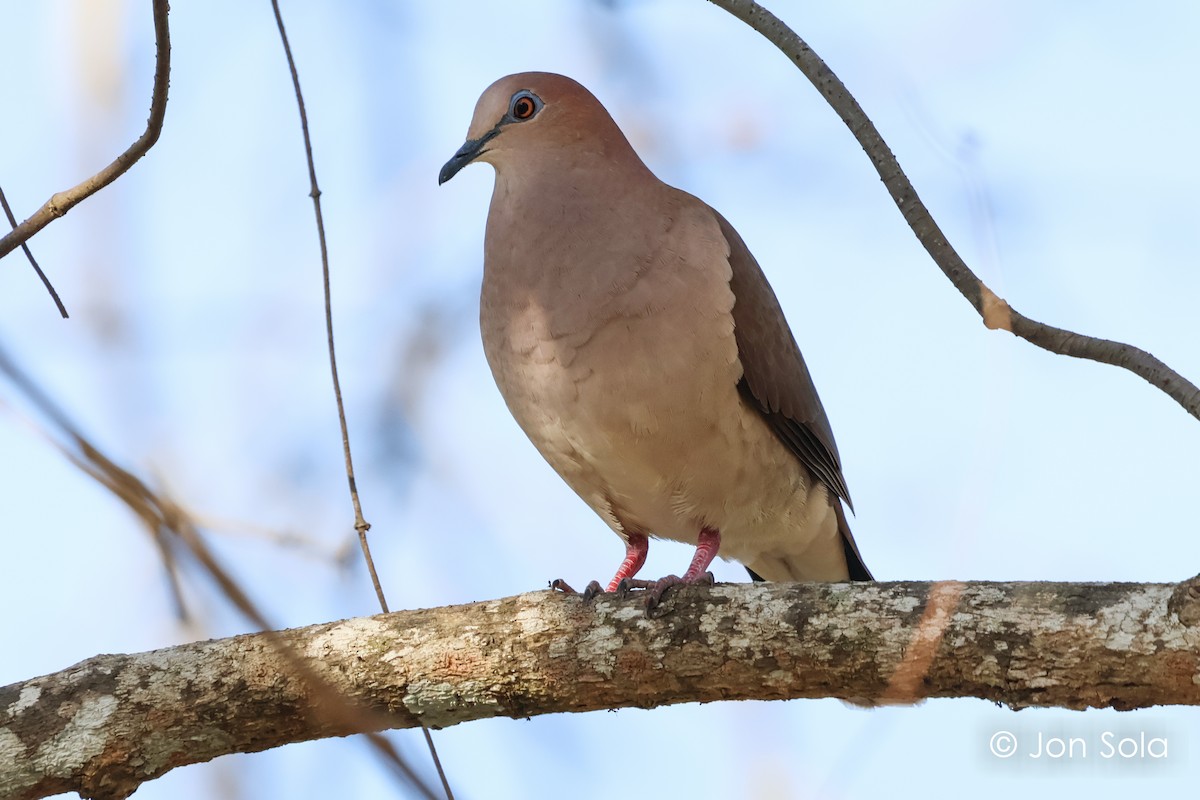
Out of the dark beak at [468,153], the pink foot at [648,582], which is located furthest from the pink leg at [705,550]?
the dark beak at [468,153]

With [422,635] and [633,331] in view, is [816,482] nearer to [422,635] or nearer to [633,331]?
[633,331]

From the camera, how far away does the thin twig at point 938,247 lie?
221 centimetres

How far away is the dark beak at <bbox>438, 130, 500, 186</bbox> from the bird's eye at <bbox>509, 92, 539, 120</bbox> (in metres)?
0.08

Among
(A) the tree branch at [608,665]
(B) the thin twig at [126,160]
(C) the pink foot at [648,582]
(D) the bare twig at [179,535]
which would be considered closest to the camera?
(D) the bare twig at [179,535]

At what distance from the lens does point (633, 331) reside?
3.44 metres

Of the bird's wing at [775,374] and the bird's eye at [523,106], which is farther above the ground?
the bird's eye at [523,106]

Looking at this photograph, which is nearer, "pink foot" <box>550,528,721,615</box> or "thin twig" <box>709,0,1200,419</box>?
"thin twig" <box>709,0,1200,419</box>

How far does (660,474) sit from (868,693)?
3.47 ft

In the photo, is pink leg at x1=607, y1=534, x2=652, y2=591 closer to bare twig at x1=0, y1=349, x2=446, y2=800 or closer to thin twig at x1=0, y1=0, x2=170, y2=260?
thin twig at x1=0, y1=0, x2=170, y2=260

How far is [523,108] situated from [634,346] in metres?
0.99

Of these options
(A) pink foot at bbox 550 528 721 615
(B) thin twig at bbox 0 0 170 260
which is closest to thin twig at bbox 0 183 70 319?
(B) thin twig at bbox 0 0 170 260

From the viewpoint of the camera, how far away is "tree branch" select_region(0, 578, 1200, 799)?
8.27ft

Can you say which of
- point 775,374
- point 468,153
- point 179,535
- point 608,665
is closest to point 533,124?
point 468,153

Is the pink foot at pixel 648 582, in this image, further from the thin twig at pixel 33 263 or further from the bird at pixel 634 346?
the thin twig at pixel 33 263
